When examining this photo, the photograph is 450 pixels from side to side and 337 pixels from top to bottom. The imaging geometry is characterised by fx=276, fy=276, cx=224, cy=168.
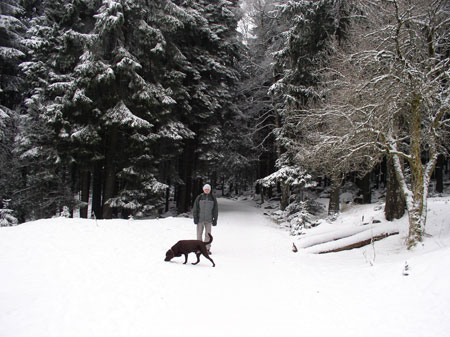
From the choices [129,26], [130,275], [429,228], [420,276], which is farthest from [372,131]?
[129,26]

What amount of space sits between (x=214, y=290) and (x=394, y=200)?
7785 mm

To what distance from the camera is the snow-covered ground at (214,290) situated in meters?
3.85

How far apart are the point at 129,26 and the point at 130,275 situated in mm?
12682

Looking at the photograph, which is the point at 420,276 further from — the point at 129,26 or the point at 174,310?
the point at 129,26

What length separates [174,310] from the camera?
4.43 m

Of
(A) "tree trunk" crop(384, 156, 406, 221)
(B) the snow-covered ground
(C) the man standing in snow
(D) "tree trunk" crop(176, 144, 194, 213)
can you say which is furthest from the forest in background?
(B) the snow-covered ground

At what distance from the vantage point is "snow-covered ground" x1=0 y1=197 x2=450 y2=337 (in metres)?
3.85

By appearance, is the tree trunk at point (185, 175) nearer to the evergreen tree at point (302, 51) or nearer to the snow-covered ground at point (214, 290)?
the evergreen tree at point (302, 51)

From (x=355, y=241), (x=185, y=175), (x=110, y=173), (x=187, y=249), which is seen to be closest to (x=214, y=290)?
(x=187, y=249)

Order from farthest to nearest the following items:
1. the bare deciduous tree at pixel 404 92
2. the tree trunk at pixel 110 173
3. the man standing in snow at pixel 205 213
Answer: the tree trunk at pixel 110 173, the man standing in snow at pixel 205 213, the bare deciduous tree at pixel 404 92

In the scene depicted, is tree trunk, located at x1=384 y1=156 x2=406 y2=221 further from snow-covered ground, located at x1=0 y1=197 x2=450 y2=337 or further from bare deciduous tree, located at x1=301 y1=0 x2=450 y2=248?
bare deciduous tree, located at x1=301 y1=0 x2=450 y2=248

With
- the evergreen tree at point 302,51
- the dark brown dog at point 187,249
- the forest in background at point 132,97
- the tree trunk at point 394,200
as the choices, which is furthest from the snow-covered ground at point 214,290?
the evergreen tree at point 302,51

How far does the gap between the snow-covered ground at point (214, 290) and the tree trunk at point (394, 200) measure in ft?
A: 3.04

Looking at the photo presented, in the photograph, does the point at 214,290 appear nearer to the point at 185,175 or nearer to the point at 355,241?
the point at 355,241
